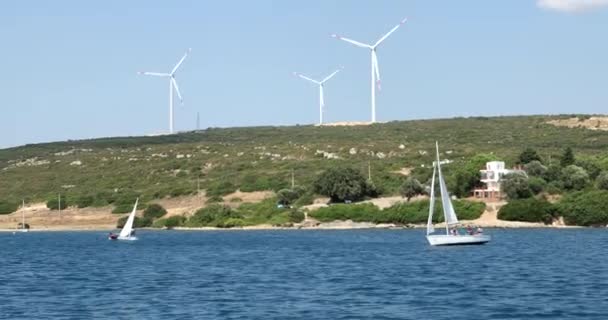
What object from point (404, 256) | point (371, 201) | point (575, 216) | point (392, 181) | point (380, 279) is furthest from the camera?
point (392, 181)

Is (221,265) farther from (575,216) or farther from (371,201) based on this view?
(371,201)

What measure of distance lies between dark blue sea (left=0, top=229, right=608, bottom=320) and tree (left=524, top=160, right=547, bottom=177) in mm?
36777

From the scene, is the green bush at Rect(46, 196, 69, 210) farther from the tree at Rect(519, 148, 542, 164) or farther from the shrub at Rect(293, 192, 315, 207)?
the tree at Rect(519, 148, 542, 164)

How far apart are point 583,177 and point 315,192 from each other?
33.9 m

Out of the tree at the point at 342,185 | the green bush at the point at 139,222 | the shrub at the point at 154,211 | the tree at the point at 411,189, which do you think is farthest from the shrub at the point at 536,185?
the green bush at the point at 139,222

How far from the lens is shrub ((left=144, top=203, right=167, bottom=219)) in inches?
6580

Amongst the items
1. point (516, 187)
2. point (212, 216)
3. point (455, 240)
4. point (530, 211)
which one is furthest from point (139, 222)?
point (455, 240)

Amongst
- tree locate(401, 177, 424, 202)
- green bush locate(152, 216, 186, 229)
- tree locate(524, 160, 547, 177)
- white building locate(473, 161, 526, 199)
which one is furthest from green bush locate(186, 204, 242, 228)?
tree locate(524, 160, 547, 177)

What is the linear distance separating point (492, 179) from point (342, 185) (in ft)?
60.6

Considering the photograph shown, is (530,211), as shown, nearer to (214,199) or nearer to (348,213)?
(348,213)

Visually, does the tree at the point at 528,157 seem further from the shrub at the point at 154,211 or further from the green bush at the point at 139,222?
the green bush at the point at 139,222

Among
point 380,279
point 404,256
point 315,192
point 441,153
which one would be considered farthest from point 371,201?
point 380,279

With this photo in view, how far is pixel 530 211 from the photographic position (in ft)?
456

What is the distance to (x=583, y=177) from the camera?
151500 mm
